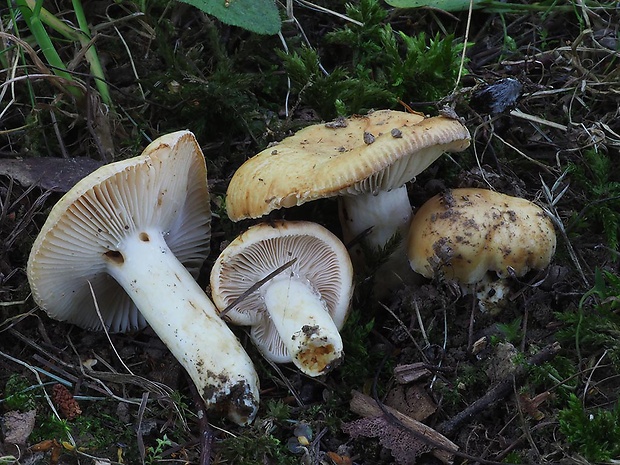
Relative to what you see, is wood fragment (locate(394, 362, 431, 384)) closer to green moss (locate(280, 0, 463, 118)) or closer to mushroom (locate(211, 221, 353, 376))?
mushroom (locate(211, 221, 353, 376))

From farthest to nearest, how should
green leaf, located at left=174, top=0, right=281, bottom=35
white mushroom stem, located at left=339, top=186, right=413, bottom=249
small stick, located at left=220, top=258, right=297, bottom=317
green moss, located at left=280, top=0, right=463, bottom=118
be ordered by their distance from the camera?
green moss, located at left=280, top=0, right=463, bottom=118 → green leaf, located at left=174, top=0, right=281, bottom=35 → white mushroom stem, located at left=339, top=186, right=413, bottom=249 → small stick, located at left=220, top=258, right=297, bottom=317

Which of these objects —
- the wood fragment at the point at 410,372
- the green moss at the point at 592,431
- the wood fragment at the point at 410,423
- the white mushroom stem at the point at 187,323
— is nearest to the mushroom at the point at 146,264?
the white mushroom stem at the point at 187,323

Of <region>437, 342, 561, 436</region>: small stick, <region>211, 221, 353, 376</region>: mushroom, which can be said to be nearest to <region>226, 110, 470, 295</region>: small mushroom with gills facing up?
<region>211, 221, 353, 376</region>: mushroom

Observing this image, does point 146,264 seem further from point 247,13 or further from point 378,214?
point 247,13

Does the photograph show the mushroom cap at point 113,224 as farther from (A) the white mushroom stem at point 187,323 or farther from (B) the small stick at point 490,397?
(B) the small stick at point 490,397

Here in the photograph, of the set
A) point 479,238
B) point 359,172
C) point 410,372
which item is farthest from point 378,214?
point 410,372
